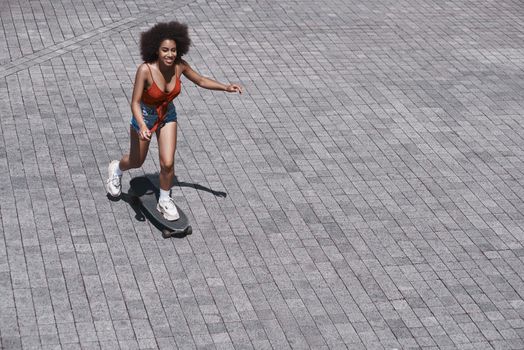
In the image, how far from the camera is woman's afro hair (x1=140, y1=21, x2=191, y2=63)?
930 centimetres

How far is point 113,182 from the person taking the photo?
33.1ft

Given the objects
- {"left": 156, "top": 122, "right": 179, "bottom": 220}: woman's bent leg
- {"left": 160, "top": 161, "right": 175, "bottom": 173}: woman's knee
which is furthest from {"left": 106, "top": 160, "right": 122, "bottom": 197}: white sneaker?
{"left": 160, "top": 161, "right": 175, "bottom": 173}: woman's knee

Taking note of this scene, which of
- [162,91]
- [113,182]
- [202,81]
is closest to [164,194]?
[113,182]

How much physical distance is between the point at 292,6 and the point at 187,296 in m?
9.04

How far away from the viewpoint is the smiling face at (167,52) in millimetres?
9289

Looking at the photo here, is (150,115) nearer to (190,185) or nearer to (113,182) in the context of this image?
(113,182)

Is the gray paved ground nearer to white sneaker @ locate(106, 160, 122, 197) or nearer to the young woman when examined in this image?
white sneaker @ locate(106, 160, 122, 197)

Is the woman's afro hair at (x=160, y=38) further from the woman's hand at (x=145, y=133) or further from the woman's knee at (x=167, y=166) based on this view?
the woman's knee at (x=167, y=166)

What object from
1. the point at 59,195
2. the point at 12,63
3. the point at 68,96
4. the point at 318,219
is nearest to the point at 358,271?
the point at 318,219

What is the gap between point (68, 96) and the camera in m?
12.6

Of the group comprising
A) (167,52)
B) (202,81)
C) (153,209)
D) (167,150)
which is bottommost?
(153,209)

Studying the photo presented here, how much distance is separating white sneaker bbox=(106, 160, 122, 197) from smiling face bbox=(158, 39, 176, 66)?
1.40m

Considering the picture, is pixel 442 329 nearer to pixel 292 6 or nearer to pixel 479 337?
pixel 479 337

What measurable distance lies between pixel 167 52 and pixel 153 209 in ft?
5.28
